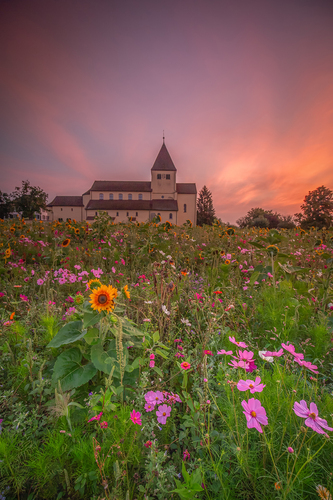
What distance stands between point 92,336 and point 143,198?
44165 millimetres

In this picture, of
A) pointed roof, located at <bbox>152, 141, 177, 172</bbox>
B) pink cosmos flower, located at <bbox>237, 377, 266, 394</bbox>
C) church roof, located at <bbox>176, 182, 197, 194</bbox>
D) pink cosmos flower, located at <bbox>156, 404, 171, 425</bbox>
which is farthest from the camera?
church roof, located at <bbox>176, 182, 197, 194</bbox>

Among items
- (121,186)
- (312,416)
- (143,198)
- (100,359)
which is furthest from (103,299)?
(121,186)

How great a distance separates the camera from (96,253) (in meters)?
4.00

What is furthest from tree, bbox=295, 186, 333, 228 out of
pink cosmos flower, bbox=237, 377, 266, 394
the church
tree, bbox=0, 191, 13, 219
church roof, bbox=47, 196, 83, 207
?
church roof, bbox=47, 196, 83, 207

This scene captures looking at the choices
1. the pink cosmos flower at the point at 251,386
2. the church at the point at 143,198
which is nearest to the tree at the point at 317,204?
the church at the point at 143,198

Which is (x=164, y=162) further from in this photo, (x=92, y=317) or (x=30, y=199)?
→ (x=92, y=317)

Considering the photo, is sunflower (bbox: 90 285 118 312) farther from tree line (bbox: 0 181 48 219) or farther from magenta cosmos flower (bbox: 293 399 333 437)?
tree line (bbox: 0 181 48 219)

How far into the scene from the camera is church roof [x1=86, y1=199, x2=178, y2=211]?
129ft

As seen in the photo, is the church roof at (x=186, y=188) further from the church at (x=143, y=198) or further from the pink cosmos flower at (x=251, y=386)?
the pink cosmos flower at (x=251, y=386)

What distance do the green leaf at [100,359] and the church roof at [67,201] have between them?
5003 cm

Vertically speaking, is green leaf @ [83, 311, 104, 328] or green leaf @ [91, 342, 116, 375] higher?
green leaf @ [83, 311, 104, 328]

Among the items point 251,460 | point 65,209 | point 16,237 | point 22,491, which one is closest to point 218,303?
point 251,460

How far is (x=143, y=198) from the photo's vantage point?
144 ft

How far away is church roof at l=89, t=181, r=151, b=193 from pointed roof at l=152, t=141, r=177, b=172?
15.3ft
